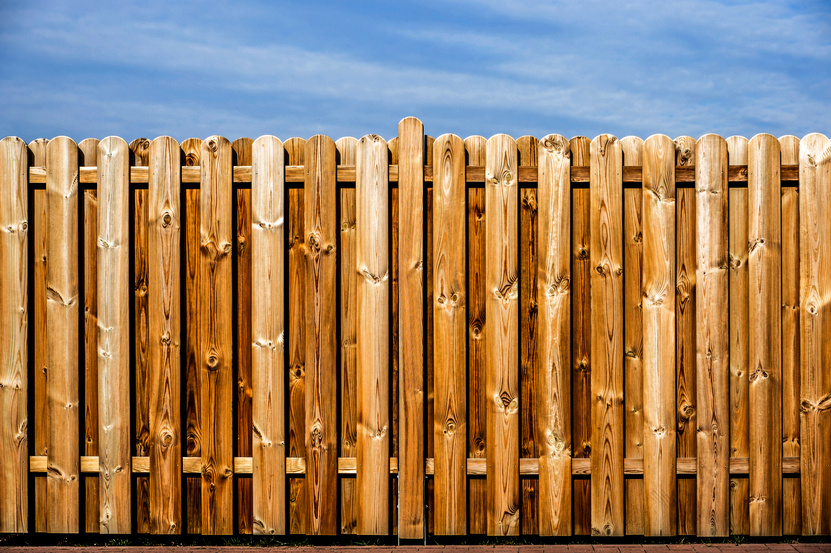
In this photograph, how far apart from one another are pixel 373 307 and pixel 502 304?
2.68 ft

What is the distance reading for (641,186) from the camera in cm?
404

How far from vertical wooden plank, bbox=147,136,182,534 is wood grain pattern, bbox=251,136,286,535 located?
521 millimetres

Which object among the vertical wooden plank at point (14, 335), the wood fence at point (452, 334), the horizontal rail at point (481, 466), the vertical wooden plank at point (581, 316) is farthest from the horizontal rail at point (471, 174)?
the horizontal rail at point (481, 466)

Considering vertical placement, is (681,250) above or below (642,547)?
above

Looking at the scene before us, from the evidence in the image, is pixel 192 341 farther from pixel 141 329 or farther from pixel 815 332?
pixel 815 332

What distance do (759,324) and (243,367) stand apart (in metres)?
3.36

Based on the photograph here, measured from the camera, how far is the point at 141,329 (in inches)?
165

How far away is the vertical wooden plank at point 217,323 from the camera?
13.4 feet

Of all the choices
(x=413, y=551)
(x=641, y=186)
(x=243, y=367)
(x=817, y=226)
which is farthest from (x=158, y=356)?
(x=817, y=226)

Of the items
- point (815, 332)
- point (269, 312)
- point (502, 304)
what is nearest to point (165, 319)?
point (269, 312)

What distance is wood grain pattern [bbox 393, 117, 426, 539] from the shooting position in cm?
398

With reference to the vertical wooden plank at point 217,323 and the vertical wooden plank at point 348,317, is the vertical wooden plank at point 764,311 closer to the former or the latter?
the vertical wooden plank at point 348,317

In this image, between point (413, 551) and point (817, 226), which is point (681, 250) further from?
point (413, 551)

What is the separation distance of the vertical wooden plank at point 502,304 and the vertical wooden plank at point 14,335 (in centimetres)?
310
